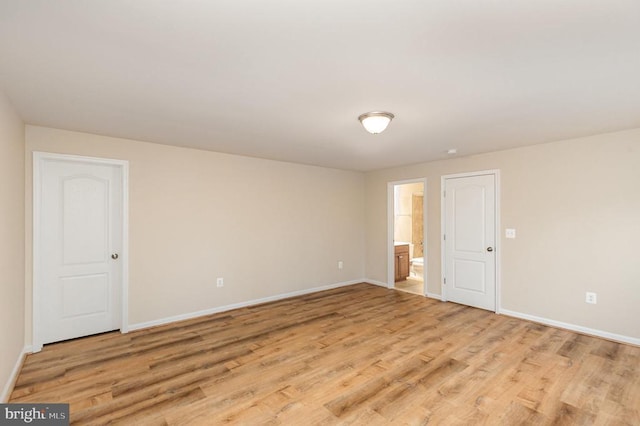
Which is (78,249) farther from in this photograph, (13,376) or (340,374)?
(340,374)

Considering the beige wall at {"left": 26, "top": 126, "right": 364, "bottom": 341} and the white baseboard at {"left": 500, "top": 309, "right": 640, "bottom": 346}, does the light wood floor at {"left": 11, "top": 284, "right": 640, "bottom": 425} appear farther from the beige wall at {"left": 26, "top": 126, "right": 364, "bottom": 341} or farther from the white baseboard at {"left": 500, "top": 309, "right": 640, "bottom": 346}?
the beige wall at {"left": 26, "top": 126, "right": 364, "bottom": 341}

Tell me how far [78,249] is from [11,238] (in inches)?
37.5

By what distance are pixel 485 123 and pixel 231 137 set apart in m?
2.82

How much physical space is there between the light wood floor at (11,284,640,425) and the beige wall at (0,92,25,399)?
340 mm

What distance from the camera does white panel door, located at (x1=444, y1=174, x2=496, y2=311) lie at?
453 centimetres

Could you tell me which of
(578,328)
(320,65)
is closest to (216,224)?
(320,65)

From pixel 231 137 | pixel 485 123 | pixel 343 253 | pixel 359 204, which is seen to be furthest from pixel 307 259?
pixel 485 123

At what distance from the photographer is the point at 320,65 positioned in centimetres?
194

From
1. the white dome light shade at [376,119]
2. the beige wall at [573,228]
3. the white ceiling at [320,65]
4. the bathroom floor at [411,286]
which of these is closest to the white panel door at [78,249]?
the white ceiling at [320,65]

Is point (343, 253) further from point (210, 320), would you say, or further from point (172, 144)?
point (172, 144)

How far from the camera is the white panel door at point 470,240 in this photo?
4.53 meters

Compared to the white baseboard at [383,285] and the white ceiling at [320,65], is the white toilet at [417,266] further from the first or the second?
the white ceiling at [320,65]

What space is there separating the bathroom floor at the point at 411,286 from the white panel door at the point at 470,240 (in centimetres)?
74

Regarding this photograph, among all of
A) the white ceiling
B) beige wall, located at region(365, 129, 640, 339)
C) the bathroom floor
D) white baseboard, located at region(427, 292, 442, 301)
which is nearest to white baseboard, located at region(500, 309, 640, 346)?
beige wall, located at region(365, 129, 640, 339)
